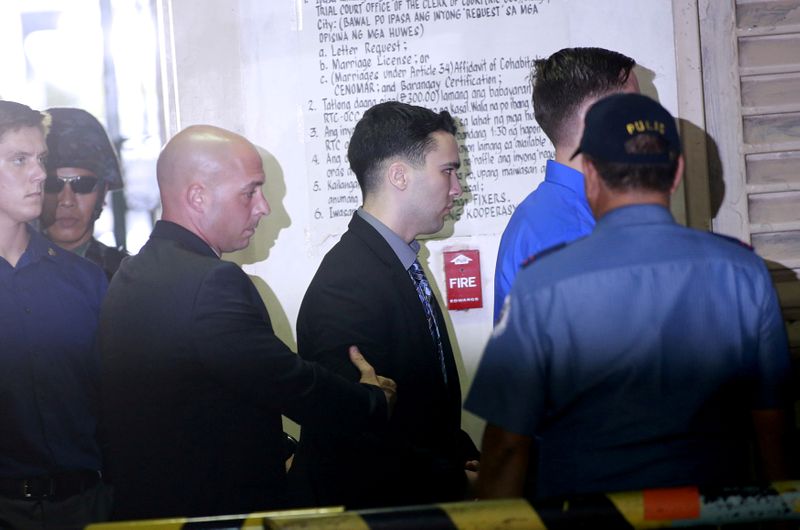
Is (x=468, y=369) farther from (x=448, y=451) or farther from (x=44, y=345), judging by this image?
(x=44, y=345)

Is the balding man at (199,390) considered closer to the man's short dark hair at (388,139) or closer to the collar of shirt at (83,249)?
the man's short dark hair at (388,139)

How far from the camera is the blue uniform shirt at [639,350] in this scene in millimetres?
1748

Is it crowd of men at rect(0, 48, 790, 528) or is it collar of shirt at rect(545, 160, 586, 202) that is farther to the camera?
collar of shirt at rect(545, 160, 586, 202)

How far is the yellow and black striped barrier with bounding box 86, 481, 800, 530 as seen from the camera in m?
1.57

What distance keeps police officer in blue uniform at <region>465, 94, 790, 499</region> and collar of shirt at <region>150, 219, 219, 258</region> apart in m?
1.01

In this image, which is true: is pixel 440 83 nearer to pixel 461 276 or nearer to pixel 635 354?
pixel 461 276

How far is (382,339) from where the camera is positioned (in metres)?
2.58

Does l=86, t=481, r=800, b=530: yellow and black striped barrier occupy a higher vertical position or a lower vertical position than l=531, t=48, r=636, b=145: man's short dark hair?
lower

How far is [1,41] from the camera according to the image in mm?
3281

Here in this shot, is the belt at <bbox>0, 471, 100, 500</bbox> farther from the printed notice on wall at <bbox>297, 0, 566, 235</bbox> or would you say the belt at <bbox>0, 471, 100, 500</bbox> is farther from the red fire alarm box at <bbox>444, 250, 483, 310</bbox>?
the red fire alarm box at <bbox>444, 250, 483, 310</bbox>

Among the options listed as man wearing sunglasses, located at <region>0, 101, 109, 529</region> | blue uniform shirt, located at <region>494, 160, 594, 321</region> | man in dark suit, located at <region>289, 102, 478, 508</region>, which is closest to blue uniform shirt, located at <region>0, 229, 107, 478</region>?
man wearing sunglasses, located at <region>0, 101, 109, 529</region>

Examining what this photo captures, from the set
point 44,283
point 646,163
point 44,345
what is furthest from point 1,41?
point 646,163

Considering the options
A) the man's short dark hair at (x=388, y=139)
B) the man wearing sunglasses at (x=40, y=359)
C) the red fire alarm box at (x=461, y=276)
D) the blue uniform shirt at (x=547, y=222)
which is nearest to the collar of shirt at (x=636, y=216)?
the blue uniform shirt at (x=547, y=222)

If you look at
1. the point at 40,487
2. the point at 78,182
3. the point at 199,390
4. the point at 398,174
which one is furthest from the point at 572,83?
the point at 40,487
